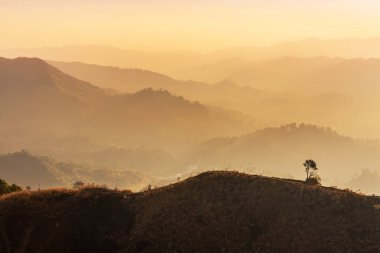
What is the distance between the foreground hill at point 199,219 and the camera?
47281mm

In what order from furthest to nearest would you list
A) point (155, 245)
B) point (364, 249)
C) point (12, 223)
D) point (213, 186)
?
1. point (213, 186)
2. point (12, 223)
3. point (155, 245)
4. point (364, 249)

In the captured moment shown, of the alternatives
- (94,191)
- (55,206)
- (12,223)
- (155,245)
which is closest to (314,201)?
(155,245)

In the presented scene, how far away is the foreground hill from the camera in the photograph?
4728cm

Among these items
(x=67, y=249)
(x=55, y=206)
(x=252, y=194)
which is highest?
(x=252, y=194)

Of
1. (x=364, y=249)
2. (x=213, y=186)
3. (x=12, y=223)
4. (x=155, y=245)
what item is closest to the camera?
(x=364, y=249)

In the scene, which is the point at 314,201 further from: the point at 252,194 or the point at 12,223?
the point at 12,223

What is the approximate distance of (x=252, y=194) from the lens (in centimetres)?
5412

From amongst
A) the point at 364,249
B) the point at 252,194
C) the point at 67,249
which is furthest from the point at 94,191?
the point at 364,249

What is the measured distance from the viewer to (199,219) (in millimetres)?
51094

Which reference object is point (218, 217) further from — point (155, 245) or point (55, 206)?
point (55, 206)

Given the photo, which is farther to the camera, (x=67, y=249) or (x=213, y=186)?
(x=213, y=186)

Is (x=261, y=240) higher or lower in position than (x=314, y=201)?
lower

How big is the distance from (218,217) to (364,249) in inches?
598

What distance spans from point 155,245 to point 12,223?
17.0 metres
